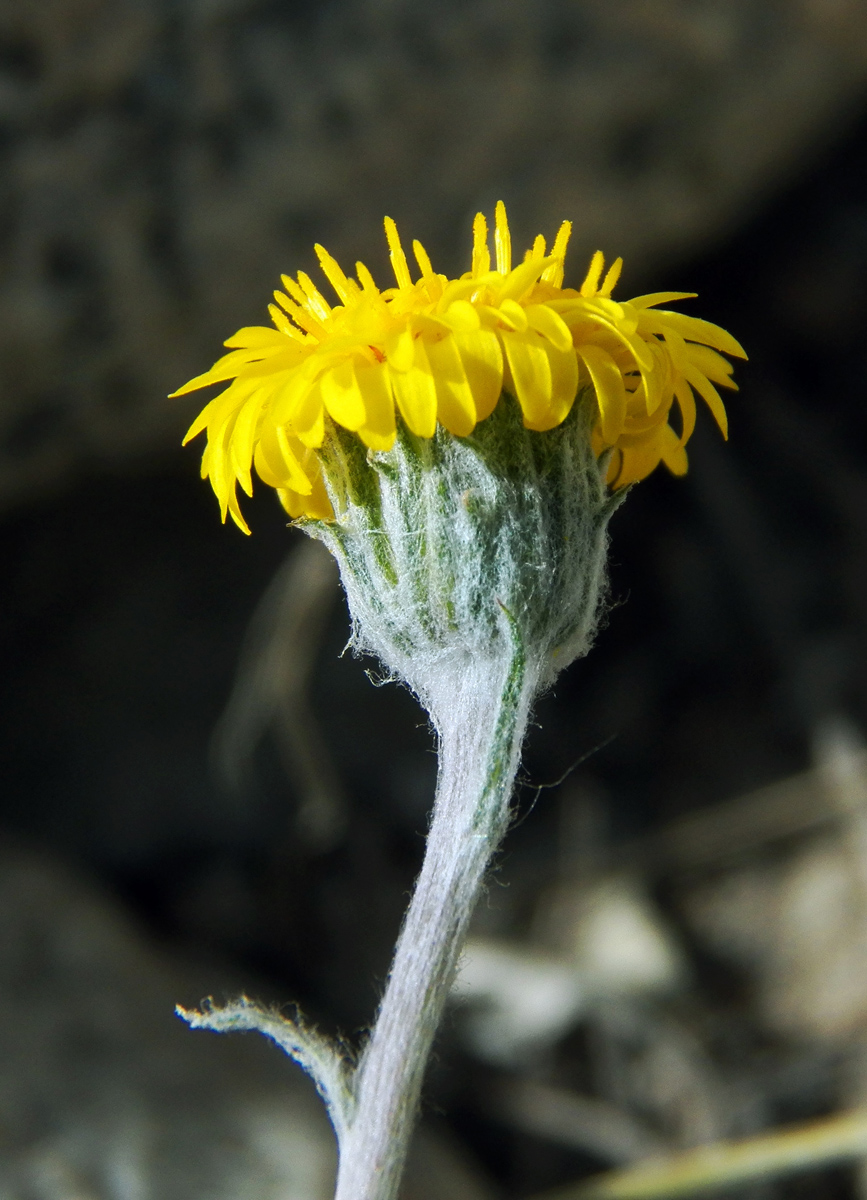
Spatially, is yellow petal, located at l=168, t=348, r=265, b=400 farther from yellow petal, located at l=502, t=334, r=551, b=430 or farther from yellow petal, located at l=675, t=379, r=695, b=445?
yellow petal, located at l=675, t=379, r=695, b=445

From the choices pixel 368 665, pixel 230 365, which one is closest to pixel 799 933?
pixel 368 665

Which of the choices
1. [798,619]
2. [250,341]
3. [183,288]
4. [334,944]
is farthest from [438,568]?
[798,619]

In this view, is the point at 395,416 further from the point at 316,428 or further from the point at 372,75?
the point at 372,75

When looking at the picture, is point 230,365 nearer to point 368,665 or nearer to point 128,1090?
point 128,1090

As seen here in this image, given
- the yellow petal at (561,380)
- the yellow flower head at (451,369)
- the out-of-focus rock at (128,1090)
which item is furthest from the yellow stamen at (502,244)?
the out-of-focus rock at (128,1090)

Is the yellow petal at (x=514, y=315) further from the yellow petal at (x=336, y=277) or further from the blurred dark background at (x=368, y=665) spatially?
the blurred dark background at (x=368, y=665)

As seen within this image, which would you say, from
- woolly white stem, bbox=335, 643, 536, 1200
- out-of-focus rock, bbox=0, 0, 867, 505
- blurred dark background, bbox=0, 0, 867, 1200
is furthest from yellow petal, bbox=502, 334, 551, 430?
out-of-focus rock, bbox=0, 0, 867, 505

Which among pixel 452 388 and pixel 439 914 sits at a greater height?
pixel 452 388
